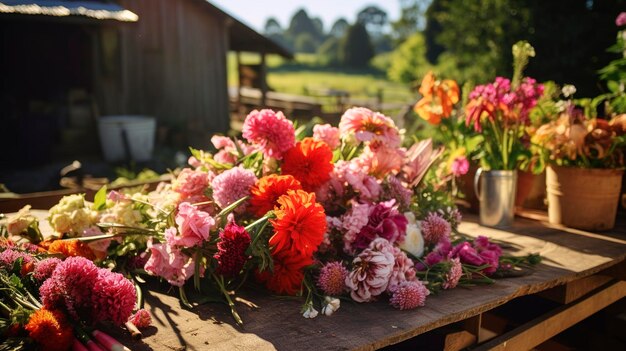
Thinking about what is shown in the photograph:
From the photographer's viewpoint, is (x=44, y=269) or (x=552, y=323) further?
(x=552, y=323)

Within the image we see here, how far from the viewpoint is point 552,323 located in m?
1.97

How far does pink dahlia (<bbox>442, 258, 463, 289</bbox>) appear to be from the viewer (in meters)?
1.61

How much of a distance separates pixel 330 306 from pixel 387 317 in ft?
0.48

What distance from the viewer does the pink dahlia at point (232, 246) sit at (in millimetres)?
1418

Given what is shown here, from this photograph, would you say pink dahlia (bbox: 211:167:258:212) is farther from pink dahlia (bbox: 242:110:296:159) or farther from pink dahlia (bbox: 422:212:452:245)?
pink dahlia (bbox: 422:212:452:245)

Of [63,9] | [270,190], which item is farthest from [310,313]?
[63,9]

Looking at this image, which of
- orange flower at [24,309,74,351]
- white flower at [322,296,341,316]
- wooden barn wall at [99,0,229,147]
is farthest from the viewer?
wooden barn wall at [99,0,229,147]

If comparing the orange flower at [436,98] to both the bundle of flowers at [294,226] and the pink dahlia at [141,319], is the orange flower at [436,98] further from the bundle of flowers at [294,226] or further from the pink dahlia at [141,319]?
the pink dahlia at [141,319]

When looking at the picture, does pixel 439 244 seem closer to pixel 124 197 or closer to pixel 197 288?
pixel 197 288

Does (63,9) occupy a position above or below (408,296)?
above

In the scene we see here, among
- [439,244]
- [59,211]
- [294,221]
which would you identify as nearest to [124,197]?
[59,211]

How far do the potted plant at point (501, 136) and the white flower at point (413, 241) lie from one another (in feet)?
2.03

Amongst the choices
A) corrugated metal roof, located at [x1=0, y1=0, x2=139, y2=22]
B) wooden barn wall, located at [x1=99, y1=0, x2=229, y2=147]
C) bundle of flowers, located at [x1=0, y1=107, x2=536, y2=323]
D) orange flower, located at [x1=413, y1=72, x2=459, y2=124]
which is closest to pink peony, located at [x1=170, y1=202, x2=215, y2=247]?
bundle of flowers, located at [x1=0, y1=107, x2=536, y2=323]

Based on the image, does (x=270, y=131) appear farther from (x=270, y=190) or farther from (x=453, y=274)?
(x=453, y=274)
